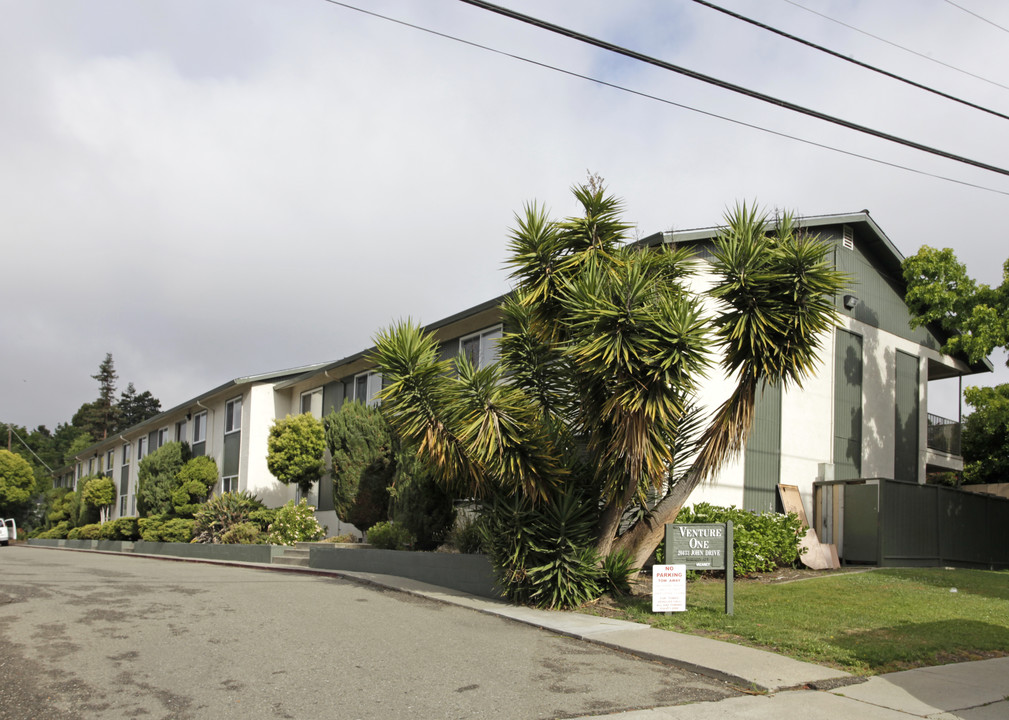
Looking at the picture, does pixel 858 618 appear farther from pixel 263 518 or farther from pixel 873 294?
pixel 263 518

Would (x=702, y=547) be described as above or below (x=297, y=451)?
below

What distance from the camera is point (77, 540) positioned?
43469 millimetres

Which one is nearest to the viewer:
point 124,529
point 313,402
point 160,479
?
point 313,402

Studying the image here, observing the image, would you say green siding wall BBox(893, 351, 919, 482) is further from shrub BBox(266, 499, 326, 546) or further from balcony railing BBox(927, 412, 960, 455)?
shrub BBox(266, 499, 326, 546)

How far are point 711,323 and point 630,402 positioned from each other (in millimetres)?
1923

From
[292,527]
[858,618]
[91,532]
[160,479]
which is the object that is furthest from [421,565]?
[91,532]

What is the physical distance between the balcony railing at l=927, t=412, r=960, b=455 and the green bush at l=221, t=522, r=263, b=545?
19467 millimetres

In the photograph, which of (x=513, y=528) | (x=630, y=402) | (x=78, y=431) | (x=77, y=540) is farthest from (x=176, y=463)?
(x=78, y=431)

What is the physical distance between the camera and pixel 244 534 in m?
24.4

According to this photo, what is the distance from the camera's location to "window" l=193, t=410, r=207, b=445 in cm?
3484

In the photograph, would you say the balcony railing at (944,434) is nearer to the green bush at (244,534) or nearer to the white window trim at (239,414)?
the green bush at (244,534)

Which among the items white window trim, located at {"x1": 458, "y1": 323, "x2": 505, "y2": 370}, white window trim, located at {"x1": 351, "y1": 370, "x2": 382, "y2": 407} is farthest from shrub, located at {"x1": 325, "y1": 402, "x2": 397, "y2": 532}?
white window trim, located at {"x1": 351, "y1": 370, "x2": 382, "y2": 407}

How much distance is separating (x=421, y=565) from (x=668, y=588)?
19.9 feet

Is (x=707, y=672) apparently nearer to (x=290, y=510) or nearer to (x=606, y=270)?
(x=606, y=270)
